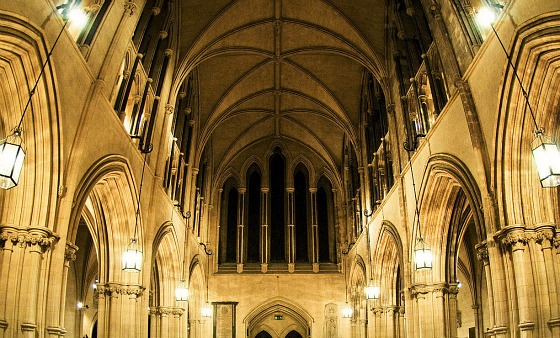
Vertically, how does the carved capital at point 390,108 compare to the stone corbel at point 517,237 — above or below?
above

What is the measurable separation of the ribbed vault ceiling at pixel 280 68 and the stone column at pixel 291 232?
2.53m

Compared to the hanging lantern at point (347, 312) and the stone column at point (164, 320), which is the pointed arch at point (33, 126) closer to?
the stone column at point (164, 320)

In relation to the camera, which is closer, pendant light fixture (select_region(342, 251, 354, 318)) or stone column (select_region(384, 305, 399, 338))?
stone column (select_region(384, 305, 399, 338))

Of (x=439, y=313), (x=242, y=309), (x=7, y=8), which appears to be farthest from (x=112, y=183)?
(x=242, y=309)

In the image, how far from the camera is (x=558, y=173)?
322 inches

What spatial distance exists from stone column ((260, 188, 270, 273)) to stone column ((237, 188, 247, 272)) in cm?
97

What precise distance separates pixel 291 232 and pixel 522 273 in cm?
1942


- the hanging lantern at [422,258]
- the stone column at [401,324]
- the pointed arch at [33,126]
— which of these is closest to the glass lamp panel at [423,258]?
the hanging lantern at [422,258]

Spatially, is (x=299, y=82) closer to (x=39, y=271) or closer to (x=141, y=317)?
(x=141, y=317)

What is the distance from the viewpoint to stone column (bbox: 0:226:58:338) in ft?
32.7

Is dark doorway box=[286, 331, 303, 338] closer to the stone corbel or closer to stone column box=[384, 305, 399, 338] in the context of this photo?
stone column box=[384, 305, 399, 338]

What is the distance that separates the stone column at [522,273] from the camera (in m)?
10.5

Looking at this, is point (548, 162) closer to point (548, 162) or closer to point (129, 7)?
point (548, 162)

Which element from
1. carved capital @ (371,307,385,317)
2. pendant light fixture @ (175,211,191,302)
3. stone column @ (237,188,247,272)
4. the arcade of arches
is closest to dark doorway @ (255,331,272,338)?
the arcade of arches
